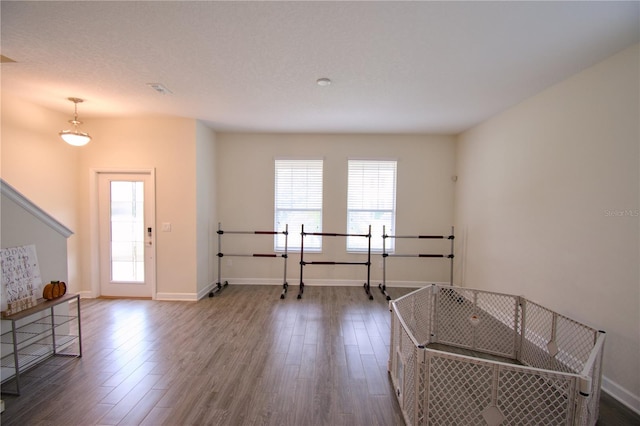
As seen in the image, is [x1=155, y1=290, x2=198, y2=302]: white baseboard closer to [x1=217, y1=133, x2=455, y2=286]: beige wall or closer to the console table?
[x1=217, y1=133, x2=455, y2=286]: beige wall

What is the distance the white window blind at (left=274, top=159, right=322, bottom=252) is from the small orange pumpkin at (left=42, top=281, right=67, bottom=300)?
2900mm

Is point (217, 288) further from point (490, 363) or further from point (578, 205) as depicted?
point (578, 205)

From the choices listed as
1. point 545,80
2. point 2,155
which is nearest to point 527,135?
point 545,80

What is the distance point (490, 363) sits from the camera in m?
1.46

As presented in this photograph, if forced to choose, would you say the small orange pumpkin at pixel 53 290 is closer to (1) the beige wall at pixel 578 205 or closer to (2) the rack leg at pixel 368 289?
(2) the rack leg at pixel 368 289

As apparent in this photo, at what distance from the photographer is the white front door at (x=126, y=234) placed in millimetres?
4098

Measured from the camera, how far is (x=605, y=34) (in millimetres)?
1896

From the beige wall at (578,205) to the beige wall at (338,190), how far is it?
112 centimetres

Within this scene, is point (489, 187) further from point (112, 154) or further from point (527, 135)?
point (112, 154)

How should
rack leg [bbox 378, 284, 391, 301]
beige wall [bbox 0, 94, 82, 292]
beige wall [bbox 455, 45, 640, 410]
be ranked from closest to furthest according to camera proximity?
beige wall [bbox 455, 45, 640, 410] → beige wall [bbox 0, 94, 82, 292] → rack leg [bbox 378, 284, 391, 301]

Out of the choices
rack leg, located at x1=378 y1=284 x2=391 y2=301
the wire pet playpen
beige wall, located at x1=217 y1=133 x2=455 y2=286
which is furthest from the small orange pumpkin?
rack leg, located at x1=378 y1=284 x2=391 y2=301

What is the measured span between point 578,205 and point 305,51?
2.73m

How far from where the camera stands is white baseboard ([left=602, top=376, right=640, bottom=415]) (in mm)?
1955

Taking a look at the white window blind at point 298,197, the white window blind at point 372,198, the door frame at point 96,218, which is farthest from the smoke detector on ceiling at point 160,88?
the white window blind at point 372,198
